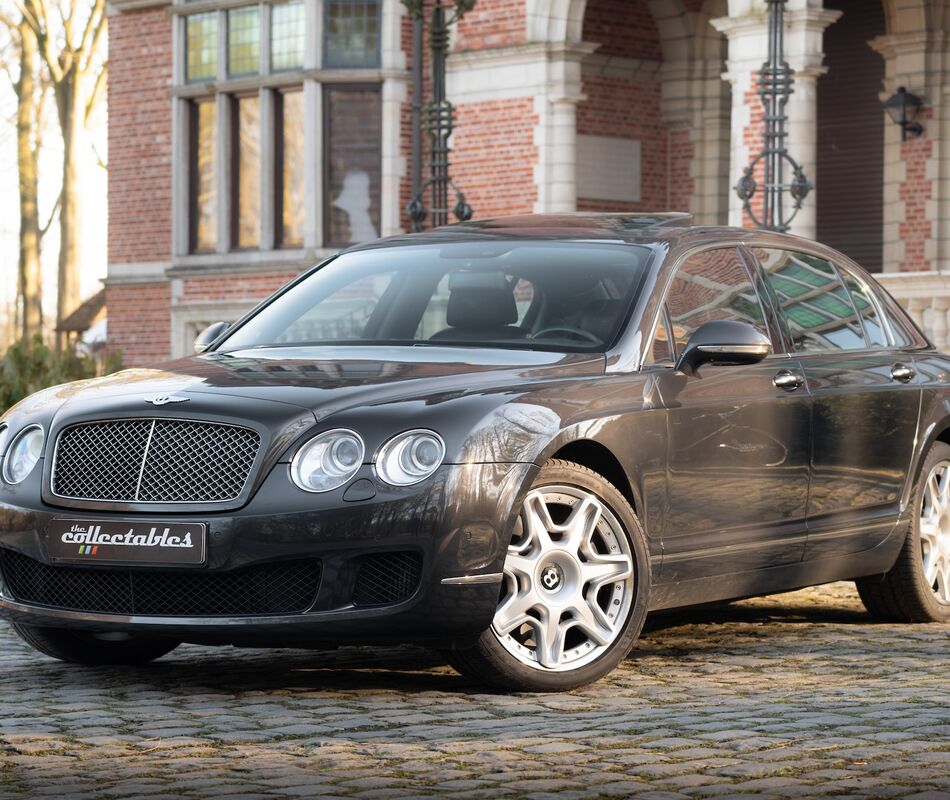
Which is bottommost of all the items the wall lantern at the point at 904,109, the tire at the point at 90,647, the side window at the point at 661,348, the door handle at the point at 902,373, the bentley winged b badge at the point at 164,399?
the tire at the point at 90,647

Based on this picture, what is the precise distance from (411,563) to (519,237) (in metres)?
1.99

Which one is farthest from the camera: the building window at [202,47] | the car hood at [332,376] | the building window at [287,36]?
the building window at [202,47]

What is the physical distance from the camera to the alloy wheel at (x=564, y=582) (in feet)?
20.6

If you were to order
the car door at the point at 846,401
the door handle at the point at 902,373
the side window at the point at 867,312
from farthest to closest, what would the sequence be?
the side window at the point at 867,312 → the door handle at the point at 902,373 → the car door at the point at 846,401

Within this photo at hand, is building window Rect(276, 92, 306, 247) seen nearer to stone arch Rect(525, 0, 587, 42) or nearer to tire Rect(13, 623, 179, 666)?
stone arch Rect(525, 0, 587, 42)

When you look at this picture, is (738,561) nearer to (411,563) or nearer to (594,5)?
(411,563)

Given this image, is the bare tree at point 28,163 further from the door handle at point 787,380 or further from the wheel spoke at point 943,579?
the door handle at point 787,380

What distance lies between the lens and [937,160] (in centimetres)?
2288

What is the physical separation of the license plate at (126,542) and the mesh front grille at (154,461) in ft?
0.30

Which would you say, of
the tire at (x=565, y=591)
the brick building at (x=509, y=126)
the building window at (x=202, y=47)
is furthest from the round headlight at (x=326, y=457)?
the building window at (x=202, y=47)

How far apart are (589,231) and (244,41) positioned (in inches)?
738

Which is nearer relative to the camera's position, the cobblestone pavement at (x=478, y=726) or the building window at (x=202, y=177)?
the cobblestone pavement at (x=478, y=726)

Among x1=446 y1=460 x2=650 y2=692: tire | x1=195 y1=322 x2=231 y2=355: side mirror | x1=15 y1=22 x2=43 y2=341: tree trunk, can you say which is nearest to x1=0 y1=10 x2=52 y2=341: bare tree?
x1=15 y1=22 x2=43 y2=341: tree trunk

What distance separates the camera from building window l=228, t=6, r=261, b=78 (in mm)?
25375
